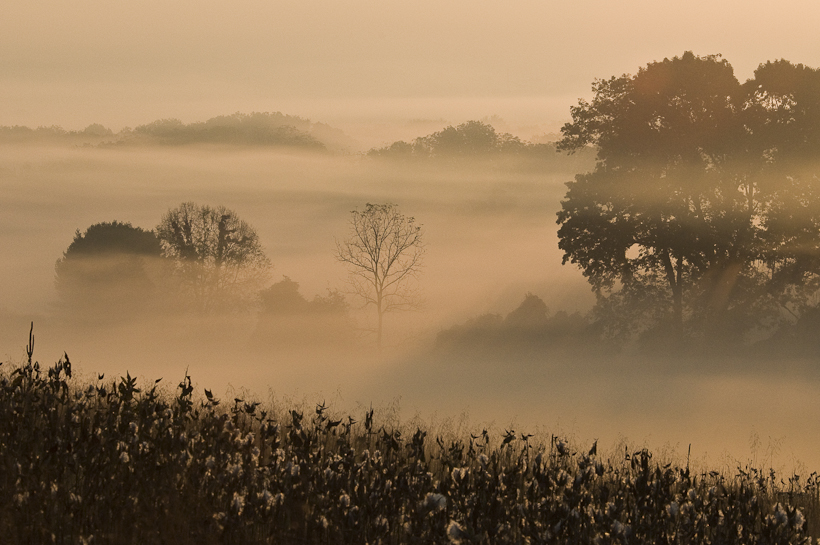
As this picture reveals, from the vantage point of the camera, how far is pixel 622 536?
232 inches

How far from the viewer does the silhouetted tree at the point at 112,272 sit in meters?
56.5

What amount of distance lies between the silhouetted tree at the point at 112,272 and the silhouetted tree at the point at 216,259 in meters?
2.27

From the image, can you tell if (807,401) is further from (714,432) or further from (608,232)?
(608,232)

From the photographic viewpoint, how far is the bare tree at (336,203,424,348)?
4825 cm

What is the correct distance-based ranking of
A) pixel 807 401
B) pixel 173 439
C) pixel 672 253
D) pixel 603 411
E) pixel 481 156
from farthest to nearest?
pixel 481 156 → pixel 672 253 → pixel 807 401 → pixel 603 411 → pixel 173 439

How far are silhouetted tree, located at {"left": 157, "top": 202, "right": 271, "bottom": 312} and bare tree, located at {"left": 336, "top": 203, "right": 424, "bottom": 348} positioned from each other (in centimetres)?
993

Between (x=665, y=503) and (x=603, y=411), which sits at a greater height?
(x=665, y=503)

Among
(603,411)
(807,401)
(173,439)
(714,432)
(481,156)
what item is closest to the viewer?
(173,439)

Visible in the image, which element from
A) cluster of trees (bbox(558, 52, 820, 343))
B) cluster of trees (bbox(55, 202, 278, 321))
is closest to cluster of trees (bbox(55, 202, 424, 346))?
cluster of trees (bbox(55, 202, 278, 321))

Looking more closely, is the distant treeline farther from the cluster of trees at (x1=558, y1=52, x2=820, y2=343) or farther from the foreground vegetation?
the foreground vegetation

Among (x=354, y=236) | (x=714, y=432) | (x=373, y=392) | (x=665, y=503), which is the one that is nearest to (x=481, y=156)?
(x=354, y=236)

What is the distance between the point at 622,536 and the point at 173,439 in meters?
4.00

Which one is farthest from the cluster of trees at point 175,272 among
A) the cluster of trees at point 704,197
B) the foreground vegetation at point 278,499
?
the foreground vegetation at point 278,499

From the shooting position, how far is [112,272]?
2215 inches
